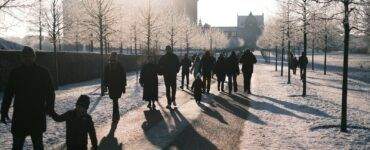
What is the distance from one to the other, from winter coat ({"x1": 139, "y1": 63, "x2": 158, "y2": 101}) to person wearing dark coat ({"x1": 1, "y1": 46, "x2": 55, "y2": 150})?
7.97m

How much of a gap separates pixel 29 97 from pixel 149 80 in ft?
26.8

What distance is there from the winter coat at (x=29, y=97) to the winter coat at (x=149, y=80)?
7972 millimetres

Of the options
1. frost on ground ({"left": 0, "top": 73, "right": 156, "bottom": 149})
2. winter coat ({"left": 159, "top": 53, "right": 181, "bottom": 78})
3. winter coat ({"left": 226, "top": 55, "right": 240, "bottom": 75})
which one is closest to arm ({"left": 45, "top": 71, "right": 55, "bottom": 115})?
frost on ground ({"left": 0, "top": 73, "right": 156, "bottom": 149})

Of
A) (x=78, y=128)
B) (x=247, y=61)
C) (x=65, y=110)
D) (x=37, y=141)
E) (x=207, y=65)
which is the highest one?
(x=247, y=61)

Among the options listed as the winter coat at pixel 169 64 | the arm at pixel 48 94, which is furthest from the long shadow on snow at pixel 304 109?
the arm at pixel 48 94

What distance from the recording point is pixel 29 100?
6.84 meters

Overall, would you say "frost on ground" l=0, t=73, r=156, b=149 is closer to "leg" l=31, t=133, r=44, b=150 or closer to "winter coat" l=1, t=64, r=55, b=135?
"leg" l=31, t=133, r=44, b=150

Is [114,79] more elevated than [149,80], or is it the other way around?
[114,79]

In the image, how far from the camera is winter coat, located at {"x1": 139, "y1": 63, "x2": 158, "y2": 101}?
14.9 metres

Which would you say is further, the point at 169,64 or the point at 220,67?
the point at 220,67

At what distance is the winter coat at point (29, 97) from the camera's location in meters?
6.76

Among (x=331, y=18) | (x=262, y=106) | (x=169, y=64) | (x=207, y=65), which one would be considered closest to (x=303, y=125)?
(x=331, y=18)

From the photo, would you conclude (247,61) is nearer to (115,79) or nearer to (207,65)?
(207,65)

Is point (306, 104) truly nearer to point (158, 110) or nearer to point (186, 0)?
point (158, 110)
